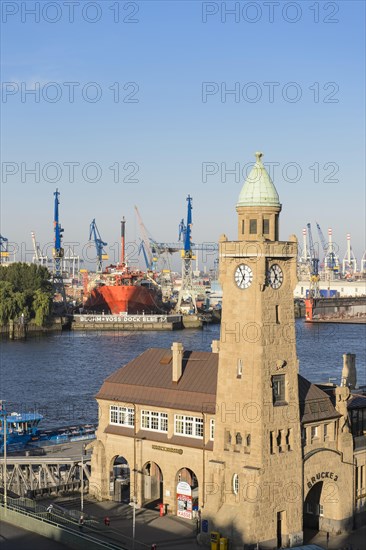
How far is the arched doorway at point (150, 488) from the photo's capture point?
44969 millimetres

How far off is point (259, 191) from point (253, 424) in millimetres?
9283

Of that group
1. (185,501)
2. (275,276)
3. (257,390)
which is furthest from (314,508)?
(275,276)

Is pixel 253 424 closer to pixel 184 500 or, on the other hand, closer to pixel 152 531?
pixel 184 500

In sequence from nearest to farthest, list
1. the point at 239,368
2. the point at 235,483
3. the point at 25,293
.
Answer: the point at 235,483, the point at 239,368, the point at 25,293

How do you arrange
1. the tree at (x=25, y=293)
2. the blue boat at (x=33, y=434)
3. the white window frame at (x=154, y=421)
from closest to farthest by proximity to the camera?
1. the white window frame at (x=154, y=421)
2. the blue boat at (x=33, y=434)
3. the tree at (x=25, y=293)

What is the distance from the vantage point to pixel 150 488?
149 feet

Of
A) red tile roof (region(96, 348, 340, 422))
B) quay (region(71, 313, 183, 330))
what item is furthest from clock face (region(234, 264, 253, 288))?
quay (region(71, 313, 183, 330))

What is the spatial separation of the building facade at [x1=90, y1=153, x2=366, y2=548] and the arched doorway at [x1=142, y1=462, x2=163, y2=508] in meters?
0.11

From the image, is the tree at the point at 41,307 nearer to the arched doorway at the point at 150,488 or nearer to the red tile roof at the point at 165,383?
the red tile roof at the point at 165,383

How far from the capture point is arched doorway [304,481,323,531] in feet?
140

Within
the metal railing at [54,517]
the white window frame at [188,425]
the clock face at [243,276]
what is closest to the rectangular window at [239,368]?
the clock face at [243,276]

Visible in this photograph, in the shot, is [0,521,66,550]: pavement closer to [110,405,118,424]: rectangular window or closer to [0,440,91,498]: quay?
[0,440,91,498]: quay

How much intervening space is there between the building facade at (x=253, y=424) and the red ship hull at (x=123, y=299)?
145 metres

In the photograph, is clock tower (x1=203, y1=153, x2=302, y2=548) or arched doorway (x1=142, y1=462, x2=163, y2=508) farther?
arched doorway (x1=142, y1=462, x2=163, y2=508)
